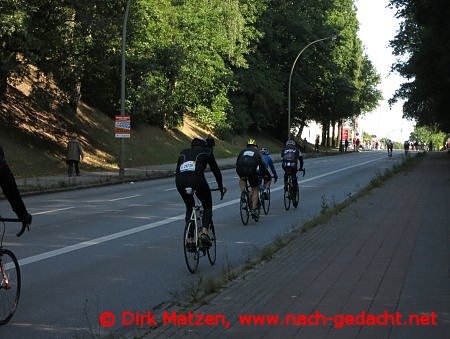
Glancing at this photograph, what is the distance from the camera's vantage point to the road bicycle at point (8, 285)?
5312 mm

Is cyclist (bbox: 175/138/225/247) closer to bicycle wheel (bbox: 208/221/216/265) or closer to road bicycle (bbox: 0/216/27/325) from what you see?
bicycle wheel (bbox: 208/221/216/265)

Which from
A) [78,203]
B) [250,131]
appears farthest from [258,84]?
[78,203]

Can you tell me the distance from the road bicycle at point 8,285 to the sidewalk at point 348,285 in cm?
133

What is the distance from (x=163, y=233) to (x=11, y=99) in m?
22.2

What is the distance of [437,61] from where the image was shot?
2889 centimetres

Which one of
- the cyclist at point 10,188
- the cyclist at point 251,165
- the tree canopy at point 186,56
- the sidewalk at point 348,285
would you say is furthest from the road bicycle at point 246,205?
the tree canopy at point 186,56

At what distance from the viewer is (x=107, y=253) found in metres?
8.90

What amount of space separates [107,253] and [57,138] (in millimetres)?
22437

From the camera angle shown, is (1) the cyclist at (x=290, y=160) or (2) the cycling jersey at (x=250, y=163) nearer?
(2) the cycling jersey at (x=250, y=163)

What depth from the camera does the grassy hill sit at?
86.8 feet

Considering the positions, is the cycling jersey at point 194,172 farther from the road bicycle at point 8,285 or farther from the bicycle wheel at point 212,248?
the road bicycle at point 8,285

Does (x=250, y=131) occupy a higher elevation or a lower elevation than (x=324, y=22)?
lower

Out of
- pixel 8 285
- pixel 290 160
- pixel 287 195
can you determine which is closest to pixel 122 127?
pixel 287 195

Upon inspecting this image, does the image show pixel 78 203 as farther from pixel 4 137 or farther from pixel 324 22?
pixel 324 22
